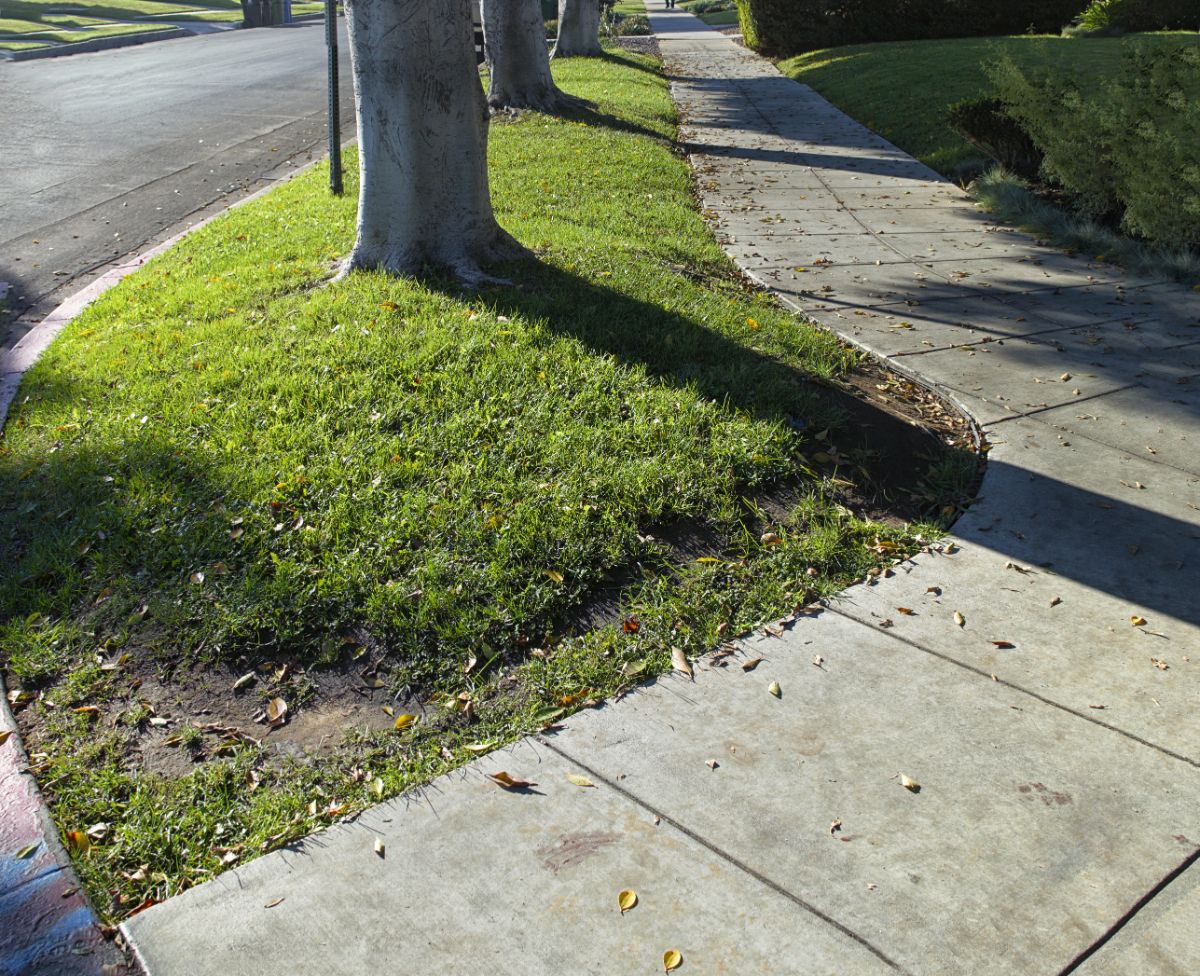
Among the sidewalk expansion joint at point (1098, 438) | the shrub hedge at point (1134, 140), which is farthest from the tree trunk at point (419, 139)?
the shrub hedge at point (1134, 140)

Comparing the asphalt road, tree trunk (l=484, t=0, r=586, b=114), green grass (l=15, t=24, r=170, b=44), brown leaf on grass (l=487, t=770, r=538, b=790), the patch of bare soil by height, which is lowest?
Answer: the patch of bare soil

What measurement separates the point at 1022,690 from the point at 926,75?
1684 centimetres

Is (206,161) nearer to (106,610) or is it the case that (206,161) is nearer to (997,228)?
(997,228)

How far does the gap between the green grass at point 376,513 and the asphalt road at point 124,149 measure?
224cm

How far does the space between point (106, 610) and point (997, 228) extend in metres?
→ 8.85

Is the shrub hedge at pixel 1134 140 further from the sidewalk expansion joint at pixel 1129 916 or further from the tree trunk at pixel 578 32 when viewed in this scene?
the tree trunk at pixel 578 32

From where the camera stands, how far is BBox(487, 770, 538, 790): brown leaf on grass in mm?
3174

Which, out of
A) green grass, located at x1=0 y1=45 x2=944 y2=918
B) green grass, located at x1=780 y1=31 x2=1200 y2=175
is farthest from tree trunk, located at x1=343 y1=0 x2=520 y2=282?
green grass, located at x1=780 y1=31 x2=1200 y2=175

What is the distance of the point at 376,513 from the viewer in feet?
14.8

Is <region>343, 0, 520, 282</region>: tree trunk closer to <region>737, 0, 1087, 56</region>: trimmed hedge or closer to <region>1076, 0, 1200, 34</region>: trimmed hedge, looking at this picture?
<region>737, 0, 1087, 56</region>: trimmed hedge

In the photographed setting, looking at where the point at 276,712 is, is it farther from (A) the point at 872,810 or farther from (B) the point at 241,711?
(A) the point at 872,810

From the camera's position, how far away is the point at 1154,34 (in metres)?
21.4


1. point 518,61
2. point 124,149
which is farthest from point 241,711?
point 518,61

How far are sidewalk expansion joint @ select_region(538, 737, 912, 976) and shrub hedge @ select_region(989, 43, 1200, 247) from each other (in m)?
7.25
